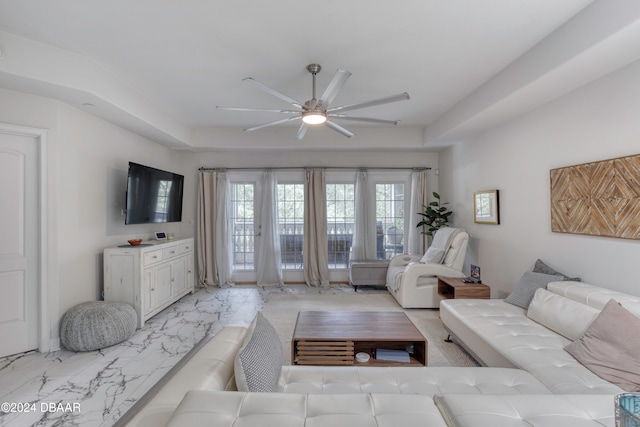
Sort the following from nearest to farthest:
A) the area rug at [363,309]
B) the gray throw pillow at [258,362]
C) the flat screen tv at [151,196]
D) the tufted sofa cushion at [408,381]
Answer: the gray throw pillow at [258,362], the tufted sofa cushion at [408,381], the area rug at [363,309], the flat screen tv at [151,196]

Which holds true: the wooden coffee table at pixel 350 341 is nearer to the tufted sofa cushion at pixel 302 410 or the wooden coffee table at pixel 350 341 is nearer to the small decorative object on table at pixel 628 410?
the tufted sofa cushion at pixel 302 410

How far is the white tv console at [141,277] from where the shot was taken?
3225mm

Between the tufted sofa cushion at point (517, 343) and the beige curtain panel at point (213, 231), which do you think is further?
the beige curtain panel at point (213, 231)

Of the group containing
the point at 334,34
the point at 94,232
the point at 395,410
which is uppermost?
the point at 334,34

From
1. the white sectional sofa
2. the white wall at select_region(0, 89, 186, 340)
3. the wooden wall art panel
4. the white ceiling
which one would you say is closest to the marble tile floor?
the white wall at select_region(0, 89, 186, 340)

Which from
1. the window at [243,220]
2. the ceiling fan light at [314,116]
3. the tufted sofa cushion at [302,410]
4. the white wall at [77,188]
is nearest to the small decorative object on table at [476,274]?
the ceiling fan light at [314,116]

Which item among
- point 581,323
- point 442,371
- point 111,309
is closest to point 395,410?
point 442,371

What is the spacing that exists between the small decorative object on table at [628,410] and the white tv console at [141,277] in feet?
12.4

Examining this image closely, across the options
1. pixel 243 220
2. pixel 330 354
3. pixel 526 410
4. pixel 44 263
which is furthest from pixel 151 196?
pixel 526 410

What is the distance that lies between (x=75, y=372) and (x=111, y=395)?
0.59 m

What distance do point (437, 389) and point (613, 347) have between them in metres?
1.15

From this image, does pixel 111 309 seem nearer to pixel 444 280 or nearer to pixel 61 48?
pixel 61 48

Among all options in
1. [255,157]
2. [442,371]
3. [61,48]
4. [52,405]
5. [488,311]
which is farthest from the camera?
[255,157]

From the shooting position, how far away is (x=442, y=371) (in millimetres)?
1667
